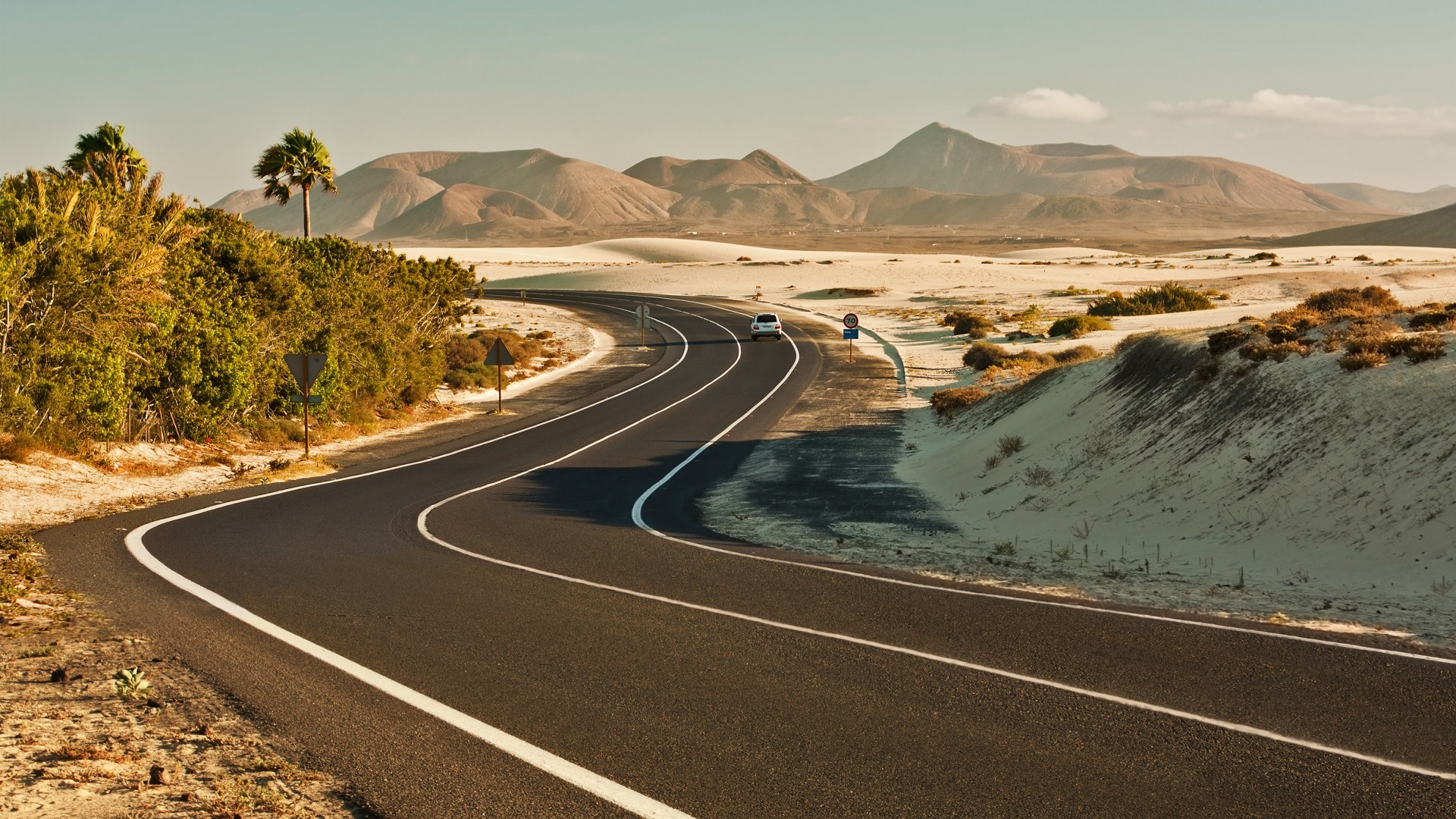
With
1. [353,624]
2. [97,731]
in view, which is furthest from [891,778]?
[353,624]

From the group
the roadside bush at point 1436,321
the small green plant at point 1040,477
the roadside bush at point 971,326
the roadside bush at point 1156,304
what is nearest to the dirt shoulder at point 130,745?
the small green plant at point 1040,477

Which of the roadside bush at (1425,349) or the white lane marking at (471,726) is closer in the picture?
the white lane marking at (471,726)

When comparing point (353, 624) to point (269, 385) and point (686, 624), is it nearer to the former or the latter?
point (686, 624)

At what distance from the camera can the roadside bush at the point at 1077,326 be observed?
5319 centimetres

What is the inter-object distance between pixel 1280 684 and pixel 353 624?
26.0ft

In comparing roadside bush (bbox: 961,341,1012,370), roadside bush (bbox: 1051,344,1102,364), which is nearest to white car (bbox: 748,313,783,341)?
roadside bush (bbox: 961,341,1012,370)

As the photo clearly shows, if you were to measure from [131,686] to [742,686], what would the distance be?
4.48 meters

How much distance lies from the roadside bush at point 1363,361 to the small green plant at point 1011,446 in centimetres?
650

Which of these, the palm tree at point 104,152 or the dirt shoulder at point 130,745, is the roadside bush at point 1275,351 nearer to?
the dirt shoulder at point 130,745

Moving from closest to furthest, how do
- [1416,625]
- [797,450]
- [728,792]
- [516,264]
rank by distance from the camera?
[728,792], [1416,625], [797,450], [516,264]

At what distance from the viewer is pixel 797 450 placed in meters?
28.6

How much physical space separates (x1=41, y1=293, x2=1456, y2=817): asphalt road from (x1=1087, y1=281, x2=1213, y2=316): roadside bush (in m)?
56.6

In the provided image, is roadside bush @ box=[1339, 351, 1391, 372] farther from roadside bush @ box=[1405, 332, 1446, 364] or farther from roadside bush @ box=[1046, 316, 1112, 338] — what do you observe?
roadside bush @ box=[1046, 316, 1112, 338]

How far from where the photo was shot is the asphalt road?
6480 millimetres
